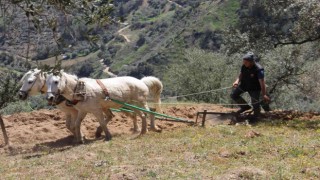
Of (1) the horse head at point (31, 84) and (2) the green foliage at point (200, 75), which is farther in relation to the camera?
(2) the green foliage at point (200, 75)

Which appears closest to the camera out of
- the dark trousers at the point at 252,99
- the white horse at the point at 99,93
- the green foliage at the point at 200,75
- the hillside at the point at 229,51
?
the hillside at the point at 229,51

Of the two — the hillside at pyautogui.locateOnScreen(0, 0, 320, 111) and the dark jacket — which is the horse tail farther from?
the dark jacket

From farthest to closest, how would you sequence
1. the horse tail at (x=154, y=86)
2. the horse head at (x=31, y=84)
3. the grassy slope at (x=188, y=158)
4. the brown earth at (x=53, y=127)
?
the horse tail at (x=154, y=86), the brown earth at (x=53, y=127), the horse head at (x=31, y=84), the grassy slope at (x=188, y=158)

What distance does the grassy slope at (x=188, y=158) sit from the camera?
8.07 metres

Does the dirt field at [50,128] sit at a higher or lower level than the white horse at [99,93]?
lower

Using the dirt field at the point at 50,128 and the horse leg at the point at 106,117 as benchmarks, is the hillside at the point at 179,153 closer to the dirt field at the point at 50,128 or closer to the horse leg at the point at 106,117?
the dirt field at the point at 50,128

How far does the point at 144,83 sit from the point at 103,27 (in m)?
7.78

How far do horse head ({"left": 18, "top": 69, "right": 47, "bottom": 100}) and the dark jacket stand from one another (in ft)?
18.1

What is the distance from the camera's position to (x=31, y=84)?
1244cm

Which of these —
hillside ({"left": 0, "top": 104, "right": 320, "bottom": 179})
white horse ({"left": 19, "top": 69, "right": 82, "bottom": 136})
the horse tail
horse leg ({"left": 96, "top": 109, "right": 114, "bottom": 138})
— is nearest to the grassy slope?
hillside ({"left": 0, "top": 104, "right": 320, "bottom": 179})

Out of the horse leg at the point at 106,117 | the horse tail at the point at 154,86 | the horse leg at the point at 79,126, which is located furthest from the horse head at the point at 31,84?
the horse tail at the point at 154,86

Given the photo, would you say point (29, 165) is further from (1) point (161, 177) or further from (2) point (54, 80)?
(1) point (161, 177)

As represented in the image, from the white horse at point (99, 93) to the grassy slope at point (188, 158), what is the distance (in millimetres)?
1130

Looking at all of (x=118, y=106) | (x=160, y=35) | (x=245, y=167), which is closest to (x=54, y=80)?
(x=118, y=106)
